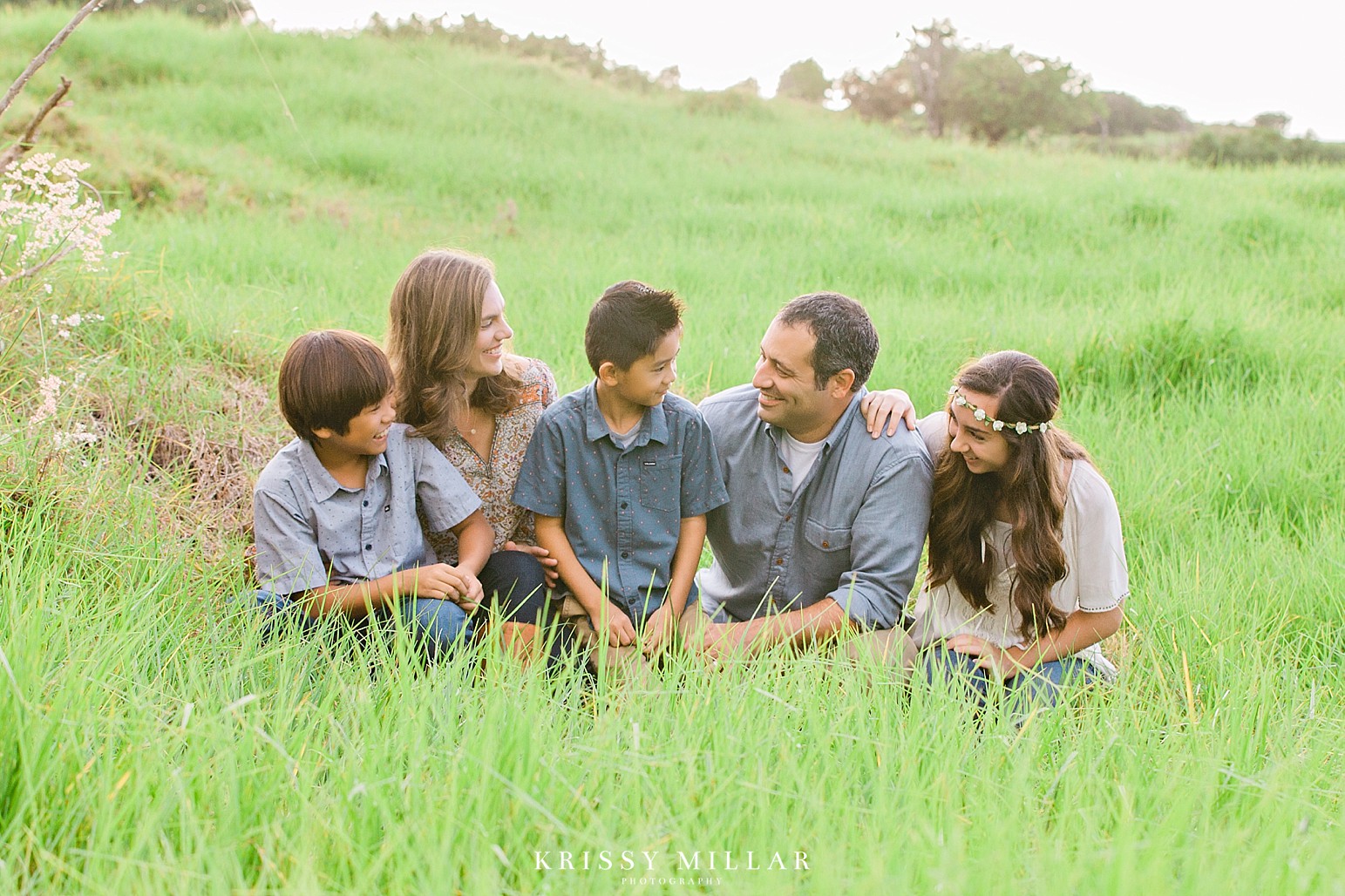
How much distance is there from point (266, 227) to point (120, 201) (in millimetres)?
1161

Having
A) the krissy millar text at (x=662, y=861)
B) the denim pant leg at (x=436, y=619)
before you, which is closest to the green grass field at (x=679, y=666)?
the krissy millar text at (x=662, y=861)

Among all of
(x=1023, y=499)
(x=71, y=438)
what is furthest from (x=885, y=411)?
(x=71, y=438)

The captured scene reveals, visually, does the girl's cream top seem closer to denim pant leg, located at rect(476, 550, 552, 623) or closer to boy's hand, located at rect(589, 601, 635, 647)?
boy's hand, located at rect(589, 601, 635, 647)

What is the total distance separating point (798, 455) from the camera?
3.45 m

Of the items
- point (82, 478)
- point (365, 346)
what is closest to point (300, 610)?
point (365, 346)

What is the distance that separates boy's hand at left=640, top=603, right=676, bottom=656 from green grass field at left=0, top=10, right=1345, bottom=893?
0.42 meters

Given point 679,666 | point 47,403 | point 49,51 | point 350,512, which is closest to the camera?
point 679,666

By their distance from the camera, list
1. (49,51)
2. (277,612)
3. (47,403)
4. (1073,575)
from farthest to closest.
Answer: (47,403) < (1073,575) < (277,612) < (49,51)

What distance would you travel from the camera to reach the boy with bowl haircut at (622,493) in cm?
329

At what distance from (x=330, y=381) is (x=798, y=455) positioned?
1583 mm

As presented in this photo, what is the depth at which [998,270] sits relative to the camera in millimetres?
7832

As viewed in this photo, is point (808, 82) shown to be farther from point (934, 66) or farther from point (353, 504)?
point (353, 504)

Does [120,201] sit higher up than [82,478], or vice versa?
[120,201]

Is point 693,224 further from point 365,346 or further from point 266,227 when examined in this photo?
point 365,346
